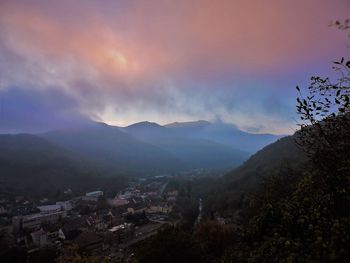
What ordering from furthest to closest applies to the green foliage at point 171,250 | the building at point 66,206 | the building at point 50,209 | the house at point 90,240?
the building at point 66,206
the building at point 50,209
the house at point 90,240
the green foliage at point 171,250

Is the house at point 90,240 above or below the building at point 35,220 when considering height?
above

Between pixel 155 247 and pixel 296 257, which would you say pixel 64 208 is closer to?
pixel 155 247

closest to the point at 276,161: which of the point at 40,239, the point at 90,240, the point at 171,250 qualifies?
the point at 90,240

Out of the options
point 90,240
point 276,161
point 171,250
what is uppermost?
point 276,161

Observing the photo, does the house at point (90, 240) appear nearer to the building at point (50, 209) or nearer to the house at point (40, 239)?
the house at point (40, 239)

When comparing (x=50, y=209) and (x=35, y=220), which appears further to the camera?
(x=50, y=209)

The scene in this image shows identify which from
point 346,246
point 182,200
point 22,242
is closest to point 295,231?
point 346,246

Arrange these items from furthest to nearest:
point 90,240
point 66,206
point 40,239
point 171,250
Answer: point 66,206
point 40,239
point 90,240
point 171,250

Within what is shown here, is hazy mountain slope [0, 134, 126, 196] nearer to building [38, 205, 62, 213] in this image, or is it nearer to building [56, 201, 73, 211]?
building [56, 201, 73, 211]

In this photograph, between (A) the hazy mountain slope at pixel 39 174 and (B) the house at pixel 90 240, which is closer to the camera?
(B) the house at pixel 90 240

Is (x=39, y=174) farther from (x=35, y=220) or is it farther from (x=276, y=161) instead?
(x=276, y=161)

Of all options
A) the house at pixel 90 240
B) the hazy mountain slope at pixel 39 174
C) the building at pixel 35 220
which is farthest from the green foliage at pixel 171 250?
the hazy mountain slope at pixel 39 174

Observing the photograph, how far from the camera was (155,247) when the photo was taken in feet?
49.6

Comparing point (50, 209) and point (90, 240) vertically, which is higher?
point (90, 240)
